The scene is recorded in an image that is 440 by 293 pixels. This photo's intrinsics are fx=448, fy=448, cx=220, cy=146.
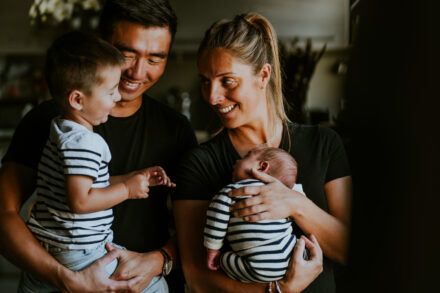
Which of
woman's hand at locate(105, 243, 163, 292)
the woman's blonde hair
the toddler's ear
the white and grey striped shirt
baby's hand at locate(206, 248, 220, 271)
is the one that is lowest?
woman's hand at locate(105, 243, 163, 292)

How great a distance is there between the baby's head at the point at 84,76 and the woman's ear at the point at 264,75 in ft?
1.60

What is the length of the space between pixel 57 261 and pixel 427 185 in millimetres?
1079

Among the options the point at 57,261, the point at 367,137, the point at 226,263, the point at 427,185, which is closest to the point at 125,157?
the point at 57,261

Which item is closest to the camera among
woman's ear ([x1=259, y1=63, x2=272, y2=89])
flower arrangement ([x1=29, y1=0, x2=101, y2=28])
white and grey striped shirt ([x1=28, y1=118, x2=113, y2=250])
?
white and grey striped shirt ([x1=28, y1=118, x2=113, y2=250])

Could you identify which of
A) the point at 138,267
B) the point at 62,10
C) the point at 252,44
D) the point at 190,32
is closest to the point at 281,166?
the point at 252,44

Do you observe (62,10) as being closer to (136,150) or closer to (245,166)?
(136,150)

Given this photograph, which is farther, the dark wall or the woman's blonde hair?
the woman's blonde hair

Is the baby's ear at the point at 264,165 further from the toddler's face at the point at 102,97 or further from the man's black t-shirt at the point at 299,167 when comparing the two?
the toddler's face at the point at 102,97

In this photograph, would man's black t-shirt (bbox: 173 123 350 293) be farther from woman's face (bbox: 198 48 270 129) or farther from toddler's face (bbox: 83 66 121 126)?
toddler's face (bbox: 83 66 121 126)

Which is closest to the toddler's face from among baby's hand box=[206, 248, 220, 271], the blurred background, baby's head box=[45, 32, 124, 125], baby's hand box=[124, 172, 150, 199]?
baby's head box=[45, 32, 124, 125]

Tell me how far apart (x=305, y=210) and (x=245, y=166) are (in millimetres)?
227

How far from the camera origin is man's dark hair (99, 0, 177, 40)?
1597mm

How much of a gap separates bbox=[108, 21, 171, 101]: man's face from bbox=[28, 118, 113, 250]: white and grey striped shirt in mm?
347

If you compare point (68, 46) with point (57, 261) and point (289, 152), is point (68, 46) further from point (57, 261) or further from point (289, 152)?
point (289, 152)
